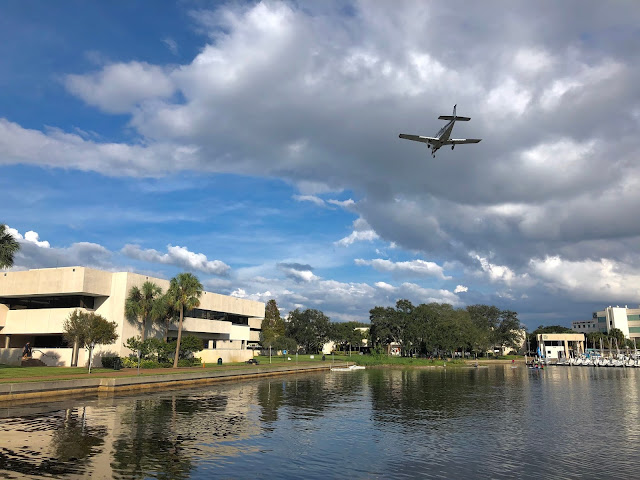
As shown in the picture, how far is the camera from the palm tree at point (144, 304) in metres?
64.5

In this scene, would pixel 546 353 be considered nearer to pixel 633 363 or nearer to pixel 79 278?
pixel 633 363

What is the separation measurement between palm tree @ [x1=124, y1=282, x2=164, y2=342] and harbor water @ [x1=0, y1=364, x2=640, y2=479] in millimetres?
22110

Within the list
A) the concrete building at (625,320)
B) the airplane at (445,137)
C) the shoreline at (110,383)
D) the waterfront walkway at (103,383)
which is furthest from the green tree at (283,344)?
the concrete building at (625,320)

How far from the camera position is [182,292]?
2611 inches

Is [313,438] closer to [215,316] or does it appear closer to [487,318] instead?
[215,316]

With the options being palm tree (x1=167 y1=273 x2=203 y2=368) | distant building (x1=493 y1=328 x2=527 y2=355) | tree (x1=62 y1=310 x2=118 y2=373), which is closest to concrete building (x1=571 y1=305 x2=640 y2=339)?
distant building (x1=493 y1=328 x2=527 y2=355)

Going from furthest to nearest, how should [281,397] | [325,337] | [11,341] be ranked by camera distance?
[325,337], [11,341], [281,397]

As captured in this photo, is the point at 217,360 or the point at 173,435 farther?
the point at 217,360

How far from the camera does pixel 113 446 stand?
22344 millimetres

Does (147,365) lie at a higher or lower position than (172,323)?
lower

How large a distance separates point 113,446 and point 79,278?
1750 inches

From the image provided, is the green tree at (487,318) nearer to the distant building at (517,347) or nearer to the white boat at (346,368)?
the distant building at (517,347)

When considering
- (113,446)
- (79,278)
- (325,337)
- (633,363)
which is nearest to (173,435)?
(113,446)

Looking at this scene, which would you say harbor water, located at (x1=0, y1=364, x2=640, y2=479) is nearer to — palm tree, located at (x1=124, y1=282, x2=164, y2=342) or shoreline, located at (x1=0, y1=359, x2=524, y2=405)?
shoreline, located at (x1=0, y1=359, x2=524, y2=405)
